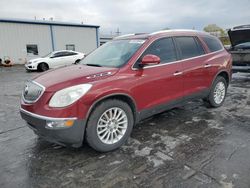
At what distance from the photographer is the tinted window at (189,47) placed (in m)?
4.34

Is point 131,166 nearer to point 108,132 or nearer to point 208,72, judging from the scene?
point 108,132

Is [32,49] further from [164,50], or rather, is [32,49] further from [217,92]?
[164,50]

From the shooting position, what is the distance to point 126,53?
3.75 meters

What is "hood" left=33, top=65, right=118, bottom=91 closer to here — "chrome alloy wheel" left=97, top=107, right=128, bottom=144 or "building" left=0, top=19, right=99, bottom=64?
"chrome alloy wheel" left=97, top=107, right=128, bottom=144

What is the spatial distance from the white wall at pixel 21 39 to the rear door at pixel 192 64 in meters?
21.9

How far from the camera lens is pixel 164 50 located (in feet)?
13.3

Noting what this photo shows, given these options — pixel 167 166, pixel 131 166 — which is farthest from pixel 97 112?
pixel 167 166

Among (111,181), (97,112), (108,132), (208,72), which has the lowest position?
(111,181)

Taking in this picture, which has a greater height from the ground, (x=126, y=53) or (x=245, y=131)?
(x=126, y=53)

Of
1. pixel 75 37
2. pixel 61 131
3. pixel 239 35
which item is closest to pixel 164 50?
pixel 61 131

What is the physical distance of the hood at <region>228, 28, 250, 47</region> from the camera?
806cm

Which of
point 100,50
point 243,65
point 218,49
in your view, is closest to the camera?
point 100,50

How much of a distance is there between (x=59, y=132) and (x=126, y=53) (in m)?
1.73

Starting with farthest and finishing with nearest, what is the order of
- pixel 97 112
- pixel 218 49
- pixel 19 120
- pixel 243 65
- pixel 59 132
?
pixel 243 65 → pixel 218 49 → pixel 19 120 → pixel 97 112 → pixel 59 132
